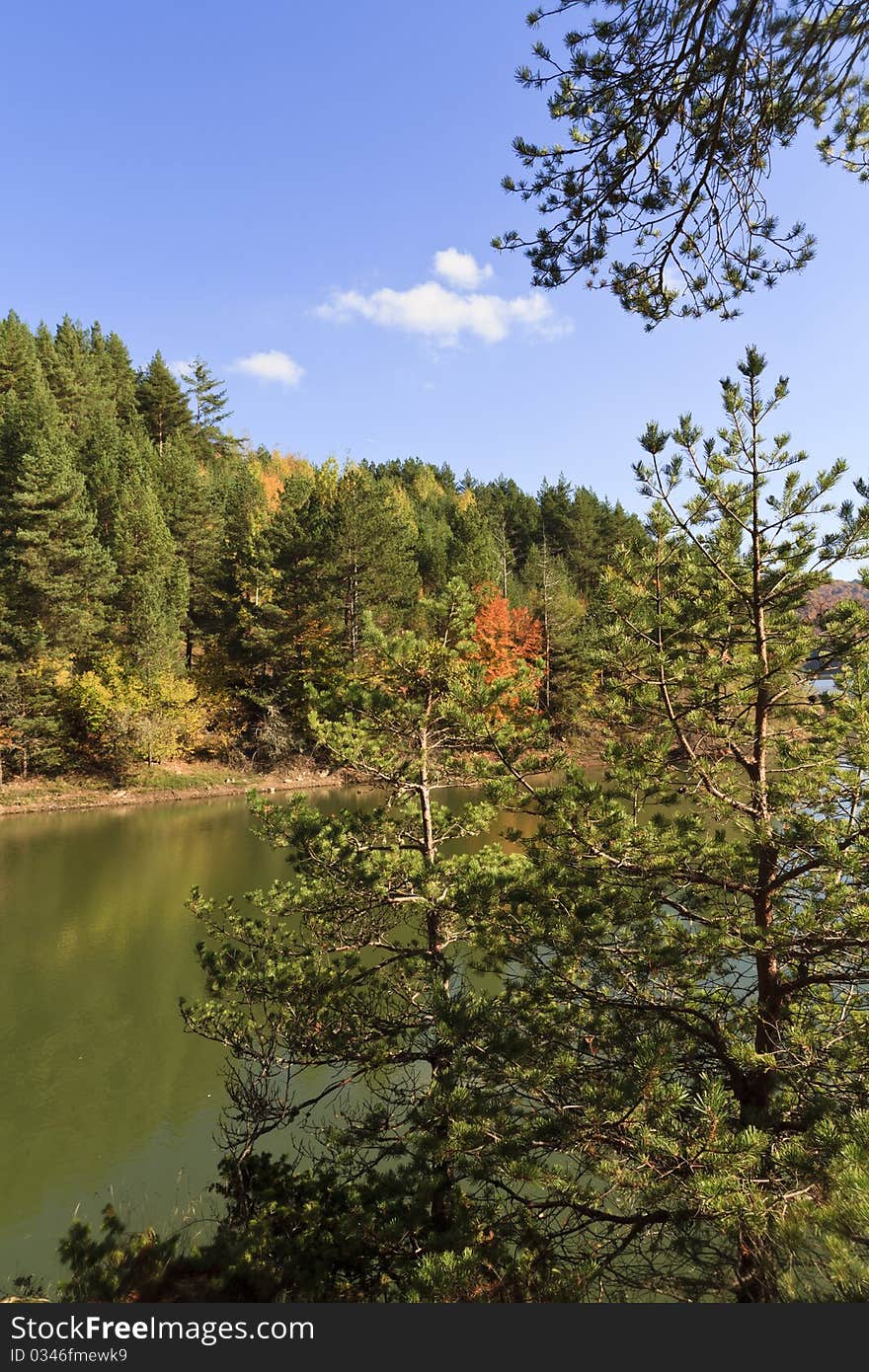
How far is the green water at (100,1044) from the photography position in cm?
636

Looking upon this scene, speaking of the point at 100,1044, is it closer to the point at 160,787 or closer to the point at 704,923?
the point at 704,923

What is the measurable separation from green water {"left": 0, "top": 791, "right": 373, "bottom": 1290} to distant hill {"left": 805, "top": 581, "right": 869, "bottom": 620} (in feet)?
24.0

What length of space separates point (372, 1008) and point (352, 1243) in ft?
5.17

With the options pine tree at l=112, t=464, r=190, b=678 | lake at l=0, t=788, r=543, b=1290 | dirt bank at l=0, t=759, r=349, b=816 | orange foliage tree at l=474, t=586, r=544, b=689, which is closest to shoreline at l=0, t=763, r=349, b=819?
dirt bank at l=0, t=759, r=349, b=816

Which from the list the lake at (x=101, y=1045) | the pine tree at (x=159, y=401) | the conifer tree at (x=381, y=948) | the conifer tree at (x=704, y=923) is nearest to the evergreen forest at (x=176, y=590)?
the pine tree at (x=159, y=401)

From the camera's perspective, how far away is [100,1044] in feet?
29.2

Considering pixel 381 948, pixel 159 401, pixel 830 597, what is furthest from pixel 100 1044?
pixel 159 401

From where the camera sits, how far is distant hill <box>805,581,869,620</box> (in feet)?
13.3

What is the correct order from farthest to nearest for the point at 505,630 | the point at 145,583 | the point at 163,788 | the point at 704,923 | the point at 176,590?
the point at 505,630, the point at 176,590, the point at 145,583, the point at 163,788, the point at 704,923

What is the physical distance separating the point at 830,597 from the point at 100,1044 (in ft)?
32.6

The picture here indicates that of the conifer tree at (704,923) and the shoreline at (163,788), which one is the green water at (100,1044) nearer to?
the conifer tree at (704,923)

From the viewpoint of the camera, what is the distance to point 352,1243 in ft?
14.5

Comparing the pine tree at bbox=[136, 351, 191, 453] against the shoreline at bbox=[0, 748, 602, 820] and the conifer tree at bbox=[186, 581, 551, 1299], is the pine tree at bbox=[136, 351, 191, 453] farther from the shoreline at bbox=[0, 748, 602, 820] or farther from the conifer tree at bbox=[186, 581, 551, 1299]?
the conifer tree at bbox=[186, 581, 551, 1299]

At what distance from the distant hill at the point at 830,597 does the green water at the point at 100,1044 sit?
732 cm
